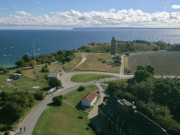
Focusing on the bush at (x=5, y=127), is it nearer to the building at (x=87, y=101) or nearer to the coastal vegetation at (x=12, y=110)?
the coastal vegetation at (x=12, y=110)

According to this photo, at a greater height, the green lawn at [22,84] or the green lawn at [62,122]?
the green lawn at [22,84]

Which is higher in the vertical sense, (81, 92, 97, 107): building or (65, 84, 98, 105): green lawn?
(81, 92, 97, 107): building

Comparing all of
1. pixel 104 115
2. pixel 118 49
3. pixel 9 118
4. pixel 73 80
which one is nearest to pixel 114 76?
pixel 73 80

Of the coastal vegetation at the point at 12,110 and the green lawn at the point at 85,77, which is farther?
the green lawn at the point at 85,77

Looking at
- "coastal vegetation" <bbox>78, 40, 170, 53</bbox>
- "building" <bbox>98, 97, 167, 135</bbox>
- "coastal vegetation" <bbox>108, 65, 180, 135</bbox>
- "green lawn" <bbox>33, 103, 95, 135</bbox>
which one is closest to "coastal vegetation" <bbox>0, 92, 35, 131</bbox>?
"green lawn" <bbox>33, 103, 95, 135</bbox>

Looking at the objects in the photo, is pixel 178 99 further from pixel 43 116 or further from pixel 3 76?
pixel 3 76

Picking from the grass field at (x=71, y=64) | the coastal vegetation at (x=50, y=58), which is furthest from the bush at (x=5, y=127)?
the coastal vegetation at (x=50, y=58)

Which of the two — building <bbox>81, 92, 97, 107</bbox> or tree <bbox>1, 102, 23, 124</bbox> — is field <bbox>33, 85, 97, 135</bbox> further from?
tree <bbox>1, 102, 23, 124</bbox>
